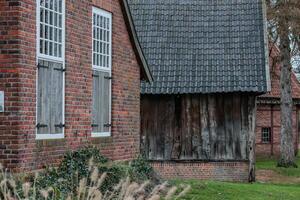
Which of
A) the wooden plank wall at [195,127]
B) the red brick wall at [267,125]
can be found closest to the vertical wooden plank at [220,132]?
the wooden plank wall at [195,127]

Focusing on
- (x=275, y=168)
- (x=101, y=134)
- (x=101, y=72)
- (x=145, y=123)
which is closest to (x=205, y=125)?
(x=145, y=123)

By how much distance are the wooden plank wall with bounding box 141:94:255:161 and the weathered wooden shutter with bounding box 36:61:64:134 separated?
35.8ft

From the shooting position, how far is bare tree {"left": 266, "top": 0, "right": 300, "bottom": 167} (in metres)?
27.3

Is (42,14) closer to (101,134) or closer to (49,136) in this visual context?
(49,136)

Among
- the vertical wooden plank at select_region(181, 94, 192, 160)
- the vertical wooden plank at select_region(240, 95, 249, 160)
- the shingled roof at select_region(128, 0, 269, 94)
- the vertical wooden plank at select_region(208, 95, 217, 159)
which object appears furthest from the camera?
the vertical wooden plank at select_region(181, 94, 192, 160)

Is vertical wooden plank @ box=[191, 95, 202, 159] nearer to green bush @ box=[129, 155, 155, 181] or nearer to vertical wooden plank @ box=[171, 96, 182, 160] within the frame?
vertical wooden plank @ box=[171, 96, 182, 160]

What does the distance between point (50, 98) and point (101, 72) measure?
2.79m

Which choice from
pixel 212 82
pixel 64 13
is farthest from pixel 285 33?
pixel 64 13

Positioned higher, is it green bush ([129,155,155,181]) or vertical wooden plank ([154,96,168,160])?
vertical wooden plank ([154,96,168,160])

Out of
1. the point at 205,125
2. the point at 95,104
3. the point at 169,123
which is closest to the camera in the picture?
the point at 95,104

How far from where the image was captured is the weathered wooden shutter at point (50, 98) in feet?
40.2

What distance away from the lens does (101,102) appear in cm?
1533

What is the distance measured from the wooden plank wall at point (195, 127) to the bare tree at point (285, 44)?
5551 mm

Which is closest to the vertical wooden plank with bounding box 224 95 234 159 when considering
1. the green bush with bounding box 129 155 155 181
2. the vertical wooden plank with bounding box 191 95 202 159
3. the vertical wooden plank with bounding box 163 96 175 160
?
the vertical wooden plank with bounding box 191 95 202 159
